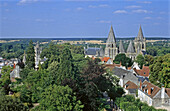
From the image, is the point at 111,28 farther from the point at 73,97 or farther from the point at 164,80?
the point at 73,97

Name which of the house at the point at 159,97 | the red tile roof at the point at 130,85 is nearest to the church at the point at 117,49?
the red tile roof at the point at 130,85

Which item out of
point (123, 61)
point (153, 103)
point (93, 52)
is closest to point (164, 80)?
point (153, 103)

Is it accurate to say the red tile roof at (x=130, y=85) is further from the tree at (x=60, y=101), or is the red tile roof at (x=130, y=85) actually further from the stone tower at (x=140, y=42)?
the stone tower at (x=140, y=42)

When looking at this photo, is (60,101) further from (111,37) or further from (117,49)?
(111,37)

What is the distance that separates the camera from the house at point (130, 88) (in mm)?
39450

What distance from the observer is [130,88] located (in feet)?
132

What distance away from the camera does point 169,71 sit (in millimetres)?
37625

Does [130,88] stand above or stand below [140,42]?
below

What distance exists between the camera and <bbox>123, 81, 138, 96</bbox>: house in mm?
39450

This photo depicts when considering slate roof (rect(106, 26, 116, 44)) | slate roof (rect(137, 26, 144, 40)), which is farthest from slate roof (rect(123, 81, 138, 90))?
slate roof (rect(137, 26, 144, 40))

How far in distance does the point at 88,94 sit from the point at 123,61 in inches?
1738

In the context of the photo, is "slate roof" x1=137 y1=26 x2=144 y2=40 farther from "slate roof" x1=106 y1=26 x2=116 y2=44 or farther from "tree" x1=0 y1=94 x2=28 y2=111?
"tree" x1=0 y1=94 x2=28 y2=111

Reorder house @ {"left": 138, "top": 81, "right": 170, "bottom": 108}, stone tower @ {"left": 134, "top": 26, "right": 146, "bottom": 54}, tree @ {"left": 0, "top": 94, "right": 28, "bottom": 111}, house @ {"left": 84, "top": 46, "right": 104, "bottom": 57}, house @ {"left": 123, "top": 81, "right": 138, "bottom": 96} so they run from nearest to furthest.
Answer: tree @ {"left": 0, "top": 94, "right": 28, "bottom": 111} → house @ {"left": 138, "top": 81, "right": 170, "bottom": 108} → house @ {"left": 123, "top": 81, "right": 138, "bottom": 96} → stone tower @ {"left": 134, "top": 26, "right": 146, "bottom": 54} → house @ {"left": 84, "top": 46, "right": 104, "bottom": 57}

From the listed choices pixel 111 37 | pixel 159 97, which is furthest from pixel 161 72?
pixel 111 37
